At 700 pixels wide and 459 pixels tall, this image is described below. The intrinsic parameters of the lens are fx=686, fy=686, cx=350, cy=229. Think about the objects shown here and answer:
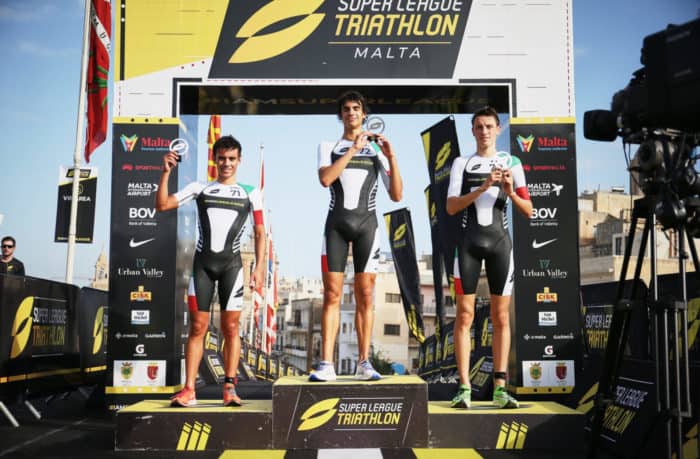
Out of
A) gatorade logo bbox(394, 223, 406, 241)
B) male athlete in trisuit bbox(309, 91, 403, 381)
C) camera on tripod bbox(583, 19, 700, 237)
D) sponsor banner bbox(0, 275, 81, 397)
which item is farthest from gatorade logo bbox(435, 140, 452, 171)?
camera on tripod bbox(583, 19, 700, 237)

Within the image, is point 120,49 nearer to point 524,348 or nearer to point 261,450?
point 261,450

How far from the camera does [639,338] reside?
7.26 meters

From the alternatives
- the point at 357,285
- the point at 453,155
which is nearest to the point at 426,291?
the point at 453,155

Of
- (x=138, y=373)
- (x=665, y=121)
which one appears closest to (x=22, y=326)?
(x=138, y=373)

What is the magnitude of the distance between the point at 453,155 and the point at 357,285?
18.0 feet

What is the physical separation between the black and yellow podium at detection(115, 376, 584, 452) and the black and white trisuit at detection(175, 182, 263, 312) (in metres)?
0.93

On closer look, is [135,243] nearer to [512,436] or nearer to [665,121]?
[512,436]

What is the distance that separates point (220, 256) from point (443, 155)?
602 centimetres

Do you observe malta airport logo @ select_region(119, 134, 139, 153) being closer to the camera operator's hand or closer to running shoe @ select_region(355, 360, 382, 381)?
the camera operator's hand

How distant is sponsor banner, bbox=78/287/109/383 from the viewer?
9.21 m

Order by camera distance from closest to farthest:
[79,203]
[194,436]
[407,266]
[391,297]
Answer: [194,436] → [79,203] → [407,266] → [391,297]

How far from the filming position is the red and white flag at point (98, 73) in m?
11.4

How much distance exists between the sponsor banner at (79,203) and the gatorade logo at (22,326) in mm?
5280

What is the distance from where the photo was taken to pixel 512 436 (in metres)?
5.45
